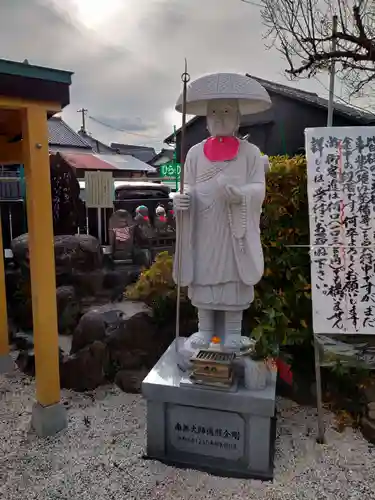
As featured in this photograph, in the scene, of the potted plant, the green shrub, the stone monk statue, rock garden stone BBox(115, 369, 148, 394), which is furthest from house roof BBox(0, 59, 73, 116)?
rock garden stone BBox(115, 369, 148, 394)

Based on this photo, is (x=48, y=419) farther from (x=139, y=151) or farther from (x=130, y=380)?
(x=139, y=151)

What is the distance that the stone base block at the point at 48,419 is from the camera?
10.1ft

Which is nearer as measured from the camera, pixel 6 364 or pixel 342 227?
pixel 342 227

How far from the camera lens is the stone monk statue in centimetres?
290

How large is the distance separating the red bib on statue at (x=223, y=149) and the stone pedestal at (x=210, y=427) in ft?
5.14

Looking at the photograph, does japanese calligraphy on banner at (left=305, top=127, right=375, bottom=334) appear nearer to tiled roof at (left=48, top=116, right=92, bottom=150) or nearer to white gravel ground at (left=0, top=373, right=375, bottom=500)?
white gravel ground at (left=0, top=373, right=375, bottom=500)

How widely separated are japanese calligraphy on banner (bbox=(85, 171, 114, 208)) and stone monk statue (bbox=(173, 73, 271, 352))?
439 centimetres

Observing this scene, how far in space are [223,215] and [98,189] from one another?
474 cm

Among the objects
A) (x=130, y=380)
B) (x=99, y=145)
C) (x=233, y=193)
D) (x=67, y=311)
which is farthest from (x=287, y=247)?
(x=99, y=145)

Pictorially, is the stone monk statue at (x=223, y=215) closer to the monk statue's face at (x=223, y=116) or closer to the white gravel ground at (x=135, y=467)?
the monk statue's face at (x=223, y=116)

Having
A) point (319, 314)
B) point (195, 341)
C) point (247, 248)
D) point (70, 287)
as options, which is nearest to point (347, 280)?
point (319, 314)

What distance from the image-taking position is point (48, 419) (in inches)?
122

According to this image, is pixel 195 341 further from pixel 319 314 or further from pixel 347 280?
pixel 347 280

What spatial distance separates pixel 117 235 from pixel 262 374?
4125 millimetres
